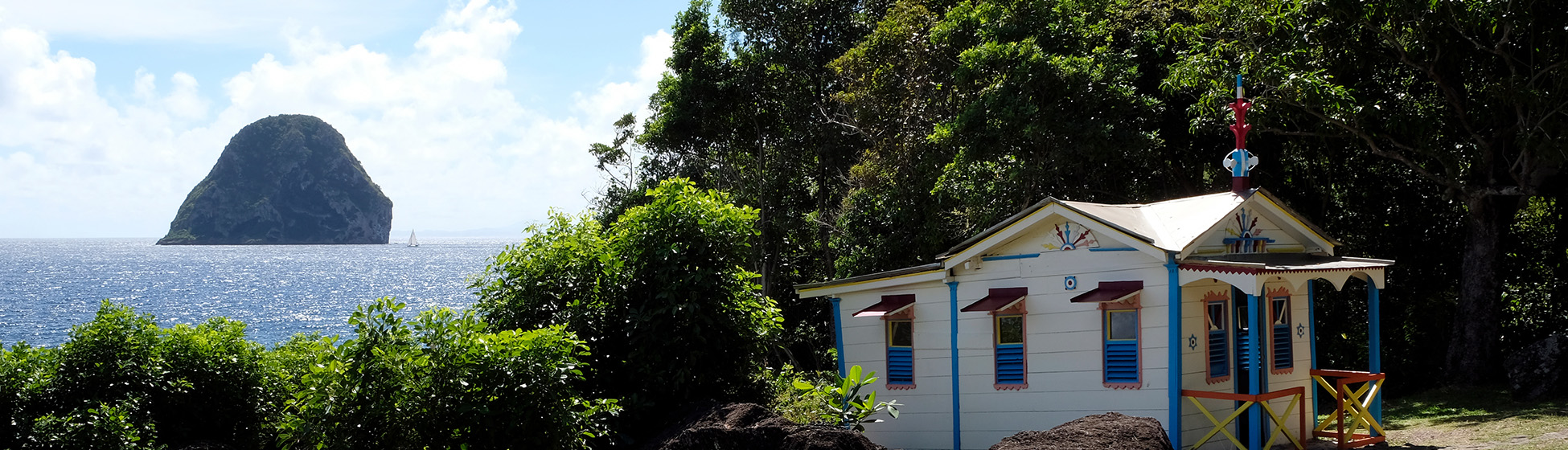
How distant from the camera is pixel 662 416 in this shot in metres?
9.90

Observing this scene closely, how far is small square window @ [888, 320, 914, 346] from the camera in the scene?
13805mm

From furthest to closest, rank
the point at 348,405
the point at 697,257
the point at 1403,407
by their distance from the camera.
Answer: the point at 1403,407 → the point at 697,257 → the point at 348,405

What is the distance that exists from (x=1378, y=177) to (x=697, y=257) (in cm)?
1686

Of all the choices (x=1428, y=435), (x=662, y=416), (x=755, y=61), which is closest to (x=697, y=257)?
(x=662, y=416)

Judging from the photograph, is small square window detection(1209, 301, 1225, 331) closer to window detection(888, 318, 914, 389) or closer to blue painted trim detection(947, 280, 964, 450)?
blue painted trim detection(947, 280, 964, 450)

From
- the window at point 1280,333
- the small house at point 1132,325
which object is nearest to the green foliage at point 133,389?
the small house at point 1132,325

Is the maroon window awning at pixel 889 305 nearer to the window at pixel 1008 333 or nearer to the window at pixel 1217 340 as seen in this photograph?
the window at pixel 1008 333

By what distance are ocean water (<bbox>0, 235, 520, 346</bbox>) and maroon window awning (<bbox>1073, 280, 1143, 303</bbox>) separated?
80.6 feet

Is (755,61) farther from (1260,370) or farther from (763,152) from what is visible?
(1260,370)

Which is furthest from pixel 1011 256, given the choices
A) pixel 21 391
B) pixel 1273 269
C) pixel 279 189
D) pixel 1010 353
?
pixel 279 189

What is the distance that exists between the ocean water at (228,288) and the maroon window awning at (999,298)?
76.3 ft

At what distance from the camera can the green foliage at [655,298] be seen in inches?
403

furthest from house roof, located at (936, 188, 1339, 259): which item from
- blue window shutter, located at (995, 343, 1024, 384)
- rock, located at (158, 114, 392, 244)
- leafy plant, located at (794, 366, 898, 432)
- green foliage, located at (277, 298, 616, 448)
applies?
rock, located at (158, 114, 392, 244)

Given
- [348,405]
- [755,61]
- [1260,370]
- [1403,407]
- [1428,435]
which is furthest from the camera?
[755,61]
